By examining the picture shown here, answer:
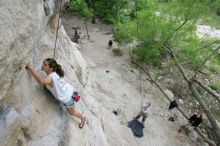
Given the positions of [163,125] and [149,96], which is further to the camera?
[149,96]

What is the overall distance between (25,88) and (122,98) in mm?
8573

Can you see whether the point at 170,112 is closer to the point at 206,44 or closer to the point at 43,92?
the point at 206,44

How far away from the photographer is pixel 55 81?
5812 mm

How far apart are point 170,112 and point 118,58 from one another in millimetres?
4874

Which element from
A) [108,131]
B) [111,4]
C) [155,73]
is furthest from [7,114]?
[111,4]

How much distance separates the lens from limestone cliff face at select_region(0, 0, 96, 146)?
15.2ft

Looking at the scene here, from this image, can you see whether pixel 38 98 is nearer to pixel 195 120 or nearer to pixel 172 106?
pixel 195 120

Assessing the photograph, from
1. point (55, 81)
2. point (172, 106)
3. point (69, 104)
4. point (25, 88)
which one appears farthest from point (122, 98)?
point (25, 88)

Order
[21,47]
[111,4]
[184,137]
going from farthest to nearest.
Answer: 1. [111,4]
2. [184,137]
3. [21,47]

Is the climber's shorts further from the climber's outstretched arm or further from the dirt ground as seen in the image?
the dirt ground

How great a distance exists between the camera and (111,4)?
2092 centimetres

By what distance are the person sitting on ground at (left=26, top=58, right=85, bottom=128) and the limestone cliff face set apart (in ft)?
0.81

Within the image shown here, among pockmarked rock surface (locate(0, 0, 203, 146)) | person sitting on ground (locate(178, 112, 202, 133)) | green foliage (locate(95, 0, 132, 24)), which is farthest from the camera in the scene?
green foliage (locate(95, 0, 132, 24))

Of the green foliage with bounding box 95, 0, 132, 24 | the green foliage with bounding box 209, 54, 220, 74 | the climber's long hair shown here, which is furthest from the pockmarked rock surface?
the green foliage with bounding box 95, 0, 132, 24
